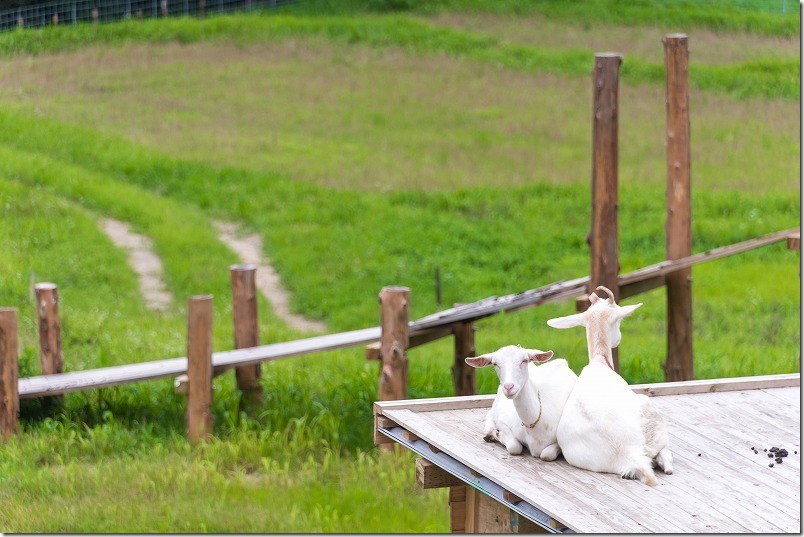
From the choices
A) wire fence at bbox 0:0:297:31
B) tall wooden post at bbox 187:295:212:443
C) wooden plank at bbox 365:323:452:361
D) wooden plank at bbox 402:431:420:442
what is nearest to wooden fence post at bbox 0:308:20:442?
tall wooden post at bbox 187:295:212:443

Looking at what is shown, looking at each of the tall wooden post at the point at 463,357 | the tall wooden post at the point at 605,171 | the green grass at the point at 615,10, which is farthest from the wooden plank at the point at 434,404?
the green grass at the point at 615,10

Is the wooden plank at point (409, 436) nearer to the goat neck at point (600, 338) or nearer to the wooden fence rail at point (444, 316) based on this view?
the goat neck at point (600, 338)

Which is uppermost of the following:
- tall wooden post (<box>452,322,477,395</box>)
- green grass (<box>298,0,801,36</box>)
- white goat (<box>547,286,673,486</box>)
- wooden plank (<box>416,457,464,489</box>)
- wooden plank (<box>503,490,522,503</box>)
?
green grass (<box>298,0,801,36</box>)

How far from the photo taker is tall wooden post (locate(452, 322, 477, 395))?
34.0 feet

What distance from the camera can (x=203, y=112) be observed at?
24.1 meters

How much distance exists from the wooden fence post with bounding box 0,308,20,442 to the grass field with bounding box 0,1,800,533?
275 millimetres

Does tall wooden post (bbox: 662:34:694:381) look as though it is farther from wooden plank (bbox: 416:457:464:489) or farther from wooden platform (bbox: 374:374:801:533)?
wooden plank (bbox: 416:457:464:489)

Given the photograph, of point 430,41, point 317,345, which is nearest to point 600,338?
point 317,345

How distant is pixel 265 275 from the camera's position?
17625 mm

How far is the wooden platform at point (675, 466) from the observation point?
4398 millimetres

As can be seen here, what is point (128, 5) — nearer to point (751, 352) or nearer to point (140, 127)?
point (140, 127)

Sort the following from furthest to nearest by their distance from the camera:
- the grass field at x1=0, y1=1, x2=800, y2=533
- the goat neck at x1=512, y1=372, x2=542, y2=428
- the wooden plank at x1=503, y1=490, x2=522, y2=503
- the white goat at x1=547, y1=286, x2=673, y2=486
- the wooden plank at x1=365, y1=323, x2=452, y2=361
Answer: the wooden plank at x1=365, y1=323, x2=452, y2=361, the grass field at x1=0, y1=1, x2=800, y2=533, the goat neck at x1=512, y1=372, x2=542, y2=428, the white goat at x1=547, y1=286, x2=673, y2=486, the wooden plank at x1=503, y1=490, x2=522, y2=503

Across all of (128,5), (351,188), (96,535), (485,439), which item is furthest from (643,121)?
(485,439)

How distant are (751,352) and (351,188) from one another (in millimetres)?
9690
